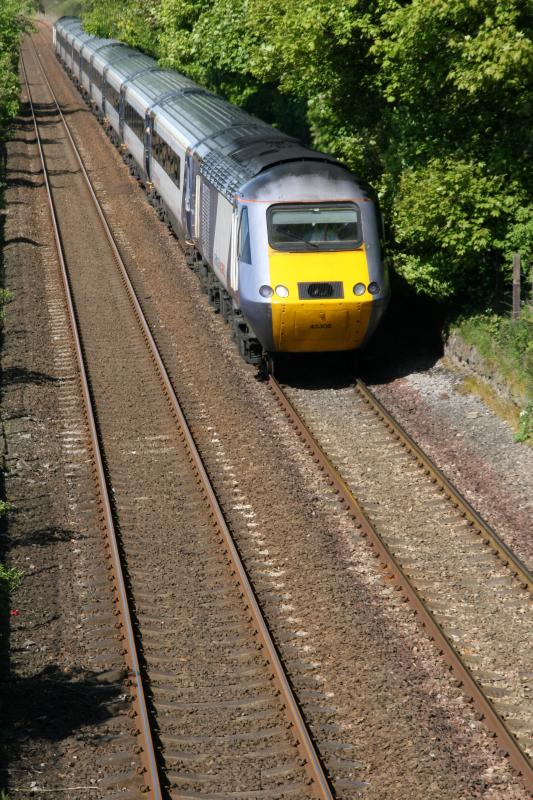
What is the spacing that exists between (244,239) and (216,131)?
5.64 meters

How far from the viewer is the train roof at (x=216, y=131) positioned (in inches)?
685

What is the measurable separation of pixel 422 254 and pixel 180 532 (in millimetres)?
7632

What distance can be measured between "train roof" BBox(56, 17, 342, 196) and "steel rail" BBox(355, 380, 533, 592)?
13.1 ft

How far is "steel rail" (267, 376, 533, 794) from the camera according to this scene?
872 centimetres

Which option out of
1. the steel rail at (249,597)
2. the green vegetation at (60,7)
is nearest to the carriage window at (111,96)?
the steel rail at (249,597)

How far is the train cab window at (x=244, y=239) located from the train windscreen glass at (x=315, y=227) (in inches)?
16.6

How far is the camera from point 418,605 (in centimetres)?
1080

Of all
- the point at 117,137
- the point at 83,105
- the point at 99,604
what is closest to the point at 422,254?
the point at 99,604

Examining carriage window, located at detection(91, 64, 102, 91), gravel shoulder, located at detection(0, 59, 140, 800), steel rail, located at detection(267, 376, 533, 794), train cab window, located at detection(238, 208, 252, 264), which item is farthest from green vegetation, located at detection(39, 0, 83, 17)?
steel rail, located at detection(267, 376, 533, 794)

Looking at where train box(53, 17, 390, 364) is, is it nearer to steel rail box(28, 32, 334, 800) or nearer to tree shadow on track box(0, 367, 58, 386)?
steel rail box(28, 32, 334, 800)

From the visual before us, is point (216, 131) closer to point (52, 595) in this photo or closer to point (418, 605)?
point (52, 595)

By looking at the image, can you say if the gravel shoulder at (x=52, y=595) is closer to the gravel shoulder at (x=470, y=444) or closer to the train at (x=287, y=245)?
the train at (x=287, y=245)

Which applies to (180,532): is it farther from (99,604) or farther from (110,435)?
(110,435)

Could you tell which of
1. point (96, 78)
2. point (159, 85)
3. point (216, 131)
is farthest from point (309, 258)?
point (96, 78)
